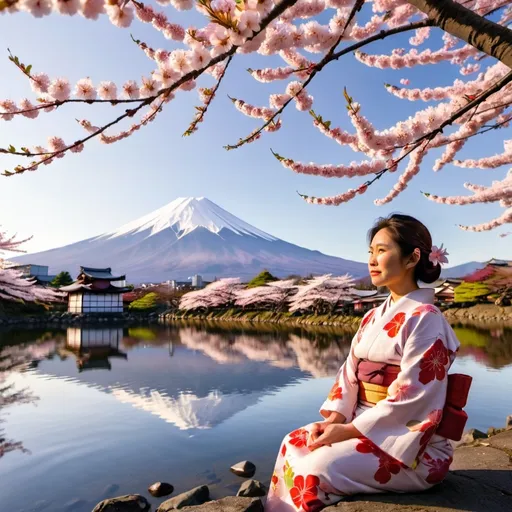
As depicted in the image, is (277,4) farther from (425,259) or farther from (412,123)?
(412,123)

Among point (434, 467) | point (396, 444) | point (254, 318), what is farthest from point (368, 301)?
point (396, 444)

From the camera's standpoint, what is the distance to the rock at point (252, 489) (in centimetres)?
326

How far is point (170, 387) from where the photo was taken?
745cm

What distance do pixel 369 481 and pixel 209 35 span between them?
2.05 m

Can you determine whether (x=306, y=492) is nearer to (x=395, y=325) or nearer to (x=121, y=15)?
(x=395, y=325)

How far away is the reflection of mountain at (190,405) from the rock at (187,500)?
6.73 ft

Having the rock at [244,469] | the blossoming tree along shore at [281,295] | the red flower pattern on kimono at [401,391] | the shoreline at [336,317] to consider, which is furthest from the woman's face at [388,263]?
the blossoming tree along shore at [281,295]

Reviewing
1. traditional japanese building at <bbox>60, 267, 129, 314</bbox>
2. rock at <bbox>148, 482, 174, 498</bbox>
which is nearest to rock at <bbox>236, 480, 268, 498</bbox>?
rock at <bbox>148, 482, 174, 498</bbox>

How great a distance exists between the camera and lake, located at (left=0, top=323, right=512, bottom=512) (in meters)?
3.72

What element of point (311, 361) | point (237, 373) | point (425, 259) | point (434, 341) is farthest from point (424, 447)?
point (311, 361)

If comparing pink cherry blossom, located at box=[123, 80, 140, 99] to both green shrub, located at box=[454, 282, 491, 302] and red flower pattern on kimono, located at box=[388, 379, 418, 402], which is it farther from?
green shrub, located at box=[454, 282, 491, 302]

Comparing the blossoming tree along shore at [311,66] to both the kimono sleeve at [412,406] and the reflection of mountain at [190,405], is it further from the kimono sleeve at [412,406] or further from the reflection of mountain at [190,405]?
the reflection of mountain at [190,405]

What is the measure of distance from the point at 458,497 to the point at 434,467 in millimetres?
189

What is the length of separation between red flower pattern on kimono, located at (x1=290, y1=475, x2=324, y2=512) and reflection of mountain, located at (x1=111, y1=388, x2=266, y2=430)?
3.79 m
